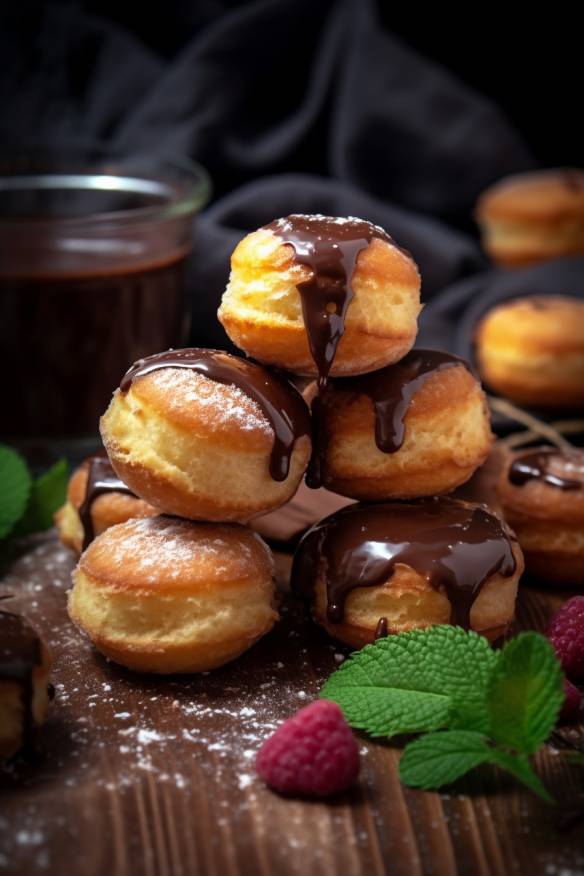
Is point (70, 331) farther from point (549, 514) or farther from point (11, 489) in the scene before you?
point (549, 514)

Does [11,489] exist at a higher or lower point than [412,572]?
lower

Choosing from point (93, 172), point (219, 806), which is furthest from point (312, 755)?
point (93, 172)

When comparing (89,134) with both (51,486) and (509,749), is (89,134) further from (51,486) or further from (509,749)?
(509,749)

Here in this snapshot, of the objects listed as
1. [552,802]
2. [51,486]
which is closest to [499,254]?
[51,486]

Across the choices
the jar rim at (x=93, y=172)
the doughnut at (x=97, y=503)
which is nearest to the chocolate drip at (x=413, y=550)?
the doughnut at (x=97, y=503)

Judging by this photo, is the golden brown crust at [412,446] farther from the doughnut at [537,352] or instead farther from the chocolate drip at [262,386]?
the doughnut at [537,352]
